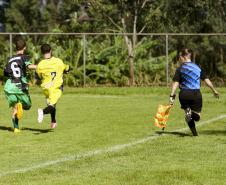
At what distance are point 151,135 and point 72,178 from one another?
4.84 m

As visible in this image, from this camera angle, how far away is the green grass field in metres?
8.30

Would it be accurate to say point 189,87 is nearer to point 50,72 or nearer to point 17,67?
point 50,72

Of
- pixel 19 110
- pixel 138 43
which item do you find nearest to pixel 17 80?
pixel 19 110

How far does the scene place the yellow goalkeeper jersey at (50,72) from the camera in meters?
13.4

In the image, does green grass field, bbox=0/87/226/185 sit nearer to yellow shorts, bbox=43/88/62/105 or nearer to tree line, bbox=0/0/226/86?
yellow shorts, bbox=43/88/62/105

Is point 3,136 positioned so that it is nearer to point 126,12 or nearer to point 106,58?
point 106,58

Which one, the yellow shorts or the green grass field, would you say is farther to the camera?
the yellow shorts

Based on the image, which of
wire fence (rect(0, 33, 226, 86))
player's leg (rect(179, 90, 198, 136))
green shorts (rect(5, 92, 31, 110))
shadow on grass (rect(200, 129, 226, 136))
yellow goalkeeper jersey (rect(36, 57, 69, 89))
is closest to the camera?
player's leg (rect(179, 90, 198, 136))

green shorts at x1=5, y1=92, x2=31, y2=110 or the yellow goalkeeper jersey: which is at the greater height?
the yellow goalkeeper jersey

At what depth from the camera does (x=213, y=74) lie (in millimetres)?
31344

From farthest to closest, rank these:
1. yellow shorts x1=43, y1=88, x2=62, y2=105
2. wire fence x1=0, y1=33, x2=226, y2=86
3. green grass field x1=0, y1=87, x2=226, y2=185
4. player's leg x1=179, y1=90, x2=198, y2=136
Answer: wire fence x1=0, y1=33, x2=226, y2=86
yellow shorts x1=43, y1=88, x2=62, y2=105
player's leg x1=179, y1=90, x2=198, y2=136
green grass field x1=0, y1=87, x2=226, y2=185

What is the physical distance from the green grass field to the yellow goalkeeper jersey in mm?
Result: 971

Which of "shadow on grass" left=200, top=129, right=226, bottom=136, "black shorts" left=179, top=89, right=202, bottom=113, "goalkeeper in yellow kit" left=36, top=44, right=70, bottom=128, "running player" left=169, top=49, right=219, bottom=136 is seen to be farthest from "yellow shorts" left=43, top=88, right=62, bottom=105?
"shadow on grass" left=200, top=129, right=226, bottom=136

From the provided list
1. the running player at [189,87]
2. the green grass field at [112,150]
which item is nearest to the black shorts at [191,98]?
the running player at [189,87]
